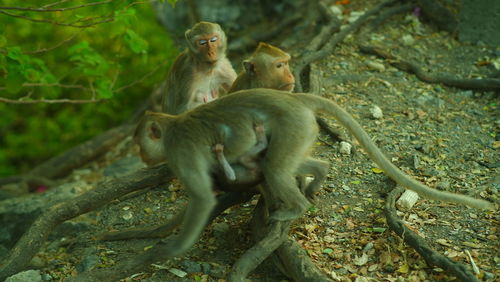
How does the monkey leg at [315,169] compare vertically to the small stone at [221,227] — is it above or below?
above

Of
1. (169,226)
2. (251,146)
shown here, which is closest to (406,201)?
(251,146)

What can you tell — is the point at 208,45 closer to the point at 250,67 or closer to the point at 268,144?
the point at 250,67

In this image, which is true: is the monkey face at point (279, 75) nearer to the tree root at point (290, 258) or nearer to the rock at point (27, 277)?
the tree root at point (290, 258)

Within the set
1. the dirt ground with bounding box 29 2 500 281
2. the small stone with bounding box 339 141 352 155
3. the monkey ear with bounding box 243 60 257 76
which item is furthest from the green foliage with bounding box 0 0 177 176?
the small stone with bounding box 339 141 352 155

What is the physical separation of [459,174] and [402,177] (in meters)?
1.34

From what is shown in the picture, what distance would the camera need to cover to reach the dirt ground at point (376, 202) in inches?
145

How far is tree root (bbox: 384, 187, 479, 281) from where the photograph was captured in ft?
10.6

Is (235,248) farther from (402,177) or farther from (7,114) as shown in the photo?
(7,114)

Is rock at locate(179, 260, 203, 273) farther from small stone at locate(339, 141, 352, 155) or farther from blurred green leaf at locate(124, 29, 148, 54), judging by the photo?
blurred green leaf at locate(124, 29, 148, 54)

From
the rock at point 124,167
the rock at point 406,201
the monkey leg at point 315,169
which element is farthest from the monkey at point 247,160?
the rock at point 124,167

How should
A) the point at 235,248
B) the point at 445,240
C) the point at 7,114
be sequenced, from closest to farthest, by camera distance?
the point at 445,240, the point at 235,248, the point at 7,114

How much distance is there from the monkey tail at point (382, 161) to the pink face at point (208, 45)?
1617 millimetres

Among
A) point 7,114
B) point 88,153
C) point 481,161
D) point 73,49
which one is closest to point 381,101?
point 481,161

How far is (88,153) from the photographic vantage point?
7.81 meters
